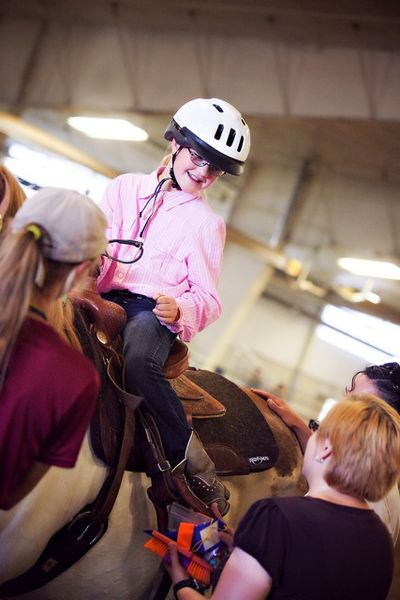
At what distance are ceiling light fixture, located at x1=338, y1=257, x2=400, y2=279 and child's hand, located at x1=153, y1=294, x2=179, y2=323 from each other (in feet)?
34.9

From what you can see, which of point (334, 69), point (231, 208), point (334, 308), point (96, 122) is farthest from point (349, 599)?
point (334, 308)

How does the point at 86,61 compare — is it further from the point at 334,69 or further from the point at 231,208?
the point at 231,208

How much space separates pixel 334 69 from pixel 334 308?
34.5 feet

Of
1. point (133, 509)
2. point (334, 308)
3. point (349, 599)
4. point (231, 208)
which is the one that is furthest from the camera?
point (334, 308)

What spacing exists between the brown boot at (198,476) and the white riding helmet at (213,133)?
1124mm

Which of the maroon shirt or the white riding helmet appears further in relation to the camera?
the white riding helmet

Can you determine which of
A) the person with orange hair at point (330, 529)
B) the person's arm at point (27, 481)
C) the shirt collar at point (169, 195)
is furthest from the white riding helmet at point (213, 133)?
the person's arm at point (27, 481)

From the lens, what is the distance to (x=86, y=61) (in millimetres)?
11461

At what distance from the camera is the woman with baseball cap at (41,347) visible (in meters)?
1.60

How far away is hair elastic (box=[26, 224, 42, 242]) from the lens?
163 centimetres

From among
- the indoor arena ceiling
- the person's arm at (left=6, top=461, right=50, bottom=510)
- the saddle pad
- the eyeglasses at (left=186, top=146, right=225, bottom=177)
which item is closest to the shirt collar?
the eyeglasses at (left=186, top=146, right=225, bottom=177)

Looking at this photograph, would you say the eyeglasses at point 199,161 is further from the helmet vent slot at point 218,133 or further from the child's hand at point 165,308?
the child's hand at point 165,308

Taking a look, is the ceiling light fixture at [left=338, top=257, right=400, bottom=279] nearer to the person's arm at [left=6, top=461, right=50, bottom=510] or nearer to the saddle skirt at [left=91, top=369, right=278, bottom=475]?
the saddle skirt at [left=91, top=369, right=278, bottom=475]

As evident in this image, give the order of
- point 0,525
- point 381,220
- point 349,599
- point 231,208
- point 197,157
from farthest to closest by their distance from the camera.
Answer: point 231,208 → point 381,220 → point 197,157 → point 0,525 → point 349,599
